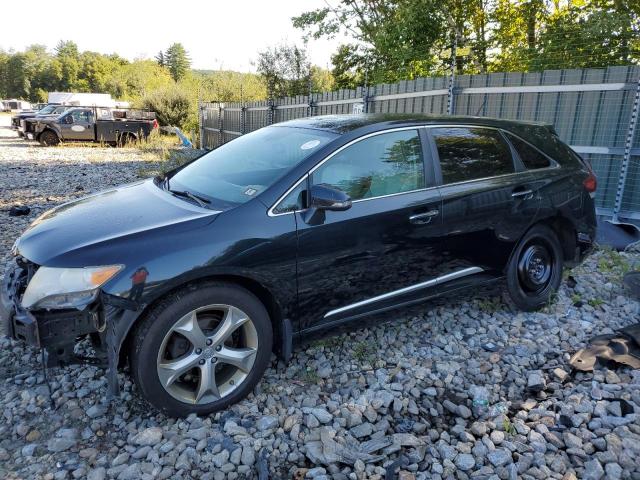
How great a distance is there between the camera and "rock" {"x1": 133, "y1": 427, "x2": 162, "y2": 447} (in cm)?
261

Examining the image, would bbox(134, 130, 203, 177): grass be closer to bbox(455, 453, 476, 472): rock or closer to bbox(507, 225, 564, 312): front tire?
bbox(507, 225, 564, 312): front tire

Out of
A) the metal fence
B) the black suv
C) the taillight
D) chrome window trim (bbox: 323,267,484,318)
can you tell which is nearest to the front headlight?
the black suv

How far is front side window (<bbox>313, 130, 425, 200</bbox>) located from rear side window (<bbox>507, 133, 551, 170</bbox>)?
1.09 meters

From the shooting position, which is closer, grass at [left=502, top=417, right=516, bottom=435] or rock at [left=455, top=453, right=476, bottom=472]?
rock at [left=455, top=453, right=476, bottom=472]

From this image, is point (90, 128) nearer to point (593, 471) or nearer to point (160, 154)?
A: point (160, 154)

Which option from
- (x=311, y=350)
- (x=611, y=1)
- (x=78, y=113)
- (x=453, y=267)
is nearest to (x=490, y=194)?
(x=453, y=267)

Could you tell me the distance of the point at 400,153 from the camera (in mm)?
3430

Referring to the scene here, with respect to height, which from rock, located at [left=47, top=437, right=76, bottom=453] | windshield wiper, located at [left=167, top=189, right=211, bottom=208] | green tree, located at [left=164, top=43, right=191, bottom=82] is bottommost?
rock, located at [left=47, top=437, right=76, bottom=453]

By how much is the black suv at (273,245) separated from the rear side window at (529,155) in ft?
0.04

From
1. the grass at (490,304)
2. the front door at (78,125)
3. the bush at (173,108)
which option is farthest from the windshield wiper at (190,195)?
the bush at (173,108)

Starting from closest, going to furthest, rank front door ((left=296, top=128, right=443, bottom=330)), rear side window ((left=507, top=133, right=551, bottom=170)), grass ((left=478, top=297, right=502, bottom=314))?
front door ((left=296, top=128, right=443, bottom=330)), rear side window ((left=507, top=133, right=551, bottom=170)), grass ((left=478, top=297, right=502, bottom=314))

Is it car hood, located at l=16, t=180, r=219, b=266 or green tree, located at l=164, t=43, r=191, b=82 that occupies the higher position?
green tree, located at l=164, t=43, r=191, b=82

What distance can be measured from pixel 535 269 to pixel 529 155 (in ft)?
3.28

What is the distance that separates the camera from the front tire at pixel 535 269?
4.08 m
